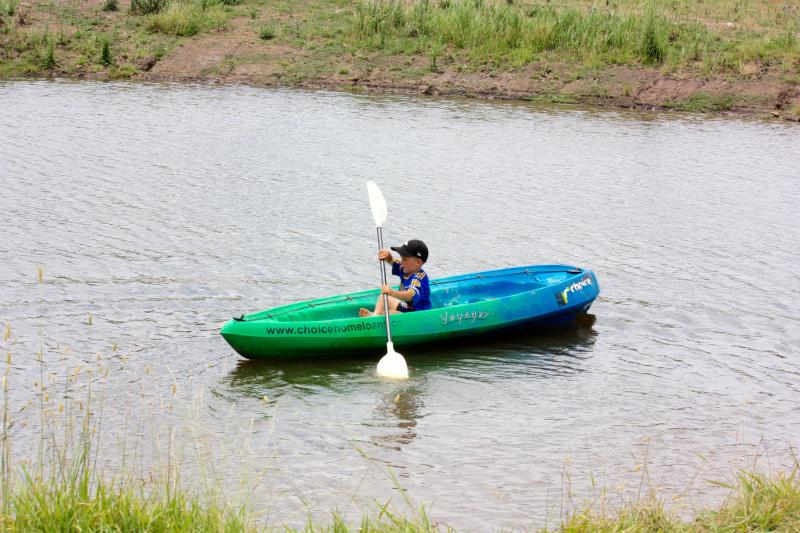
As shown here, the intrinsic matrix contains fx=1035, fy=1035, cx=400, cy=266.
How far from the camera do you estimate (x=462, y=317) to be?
10609 millimetres

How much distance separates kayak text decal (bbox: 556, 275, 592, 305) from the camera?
11.2 metres

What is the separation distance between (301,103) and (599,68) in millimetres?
7739

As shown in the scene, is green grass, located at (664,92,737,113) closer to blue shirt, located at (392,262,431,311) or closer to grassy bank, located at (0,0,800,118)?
grassy bank, located at (0,0,800,118)

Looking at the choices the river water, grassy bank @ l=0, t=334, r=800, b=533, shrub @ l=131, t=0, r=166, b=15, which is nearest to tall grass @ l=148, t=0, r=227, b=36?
shrub @ l=131, t=0, r=166, b=15

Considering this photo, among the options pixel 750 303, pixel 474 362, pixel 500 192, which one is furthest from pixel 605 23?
pixel 474 362

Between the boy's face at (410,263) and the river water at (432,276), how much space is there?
888 millimetres

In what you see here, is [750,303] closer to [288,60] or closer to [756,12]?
[288,60]

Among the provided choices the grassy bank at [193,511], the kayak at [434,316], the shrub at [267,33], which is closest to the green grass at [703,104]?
the shrub at [267,33]

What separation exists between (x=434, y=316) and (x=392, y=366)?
3.07 feet

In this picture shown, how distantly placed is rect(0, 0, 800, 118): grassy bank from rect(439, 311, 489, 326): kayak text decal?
16.0 meters

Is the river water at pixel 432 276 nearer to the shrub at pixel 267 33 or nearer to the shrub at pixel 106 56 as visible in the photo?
the shrub at pixel 106 56

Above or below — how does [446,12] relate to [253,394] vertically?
above

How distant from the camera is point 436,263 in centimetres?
1354

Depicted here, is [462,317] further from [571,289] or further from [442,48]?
[442,48]
